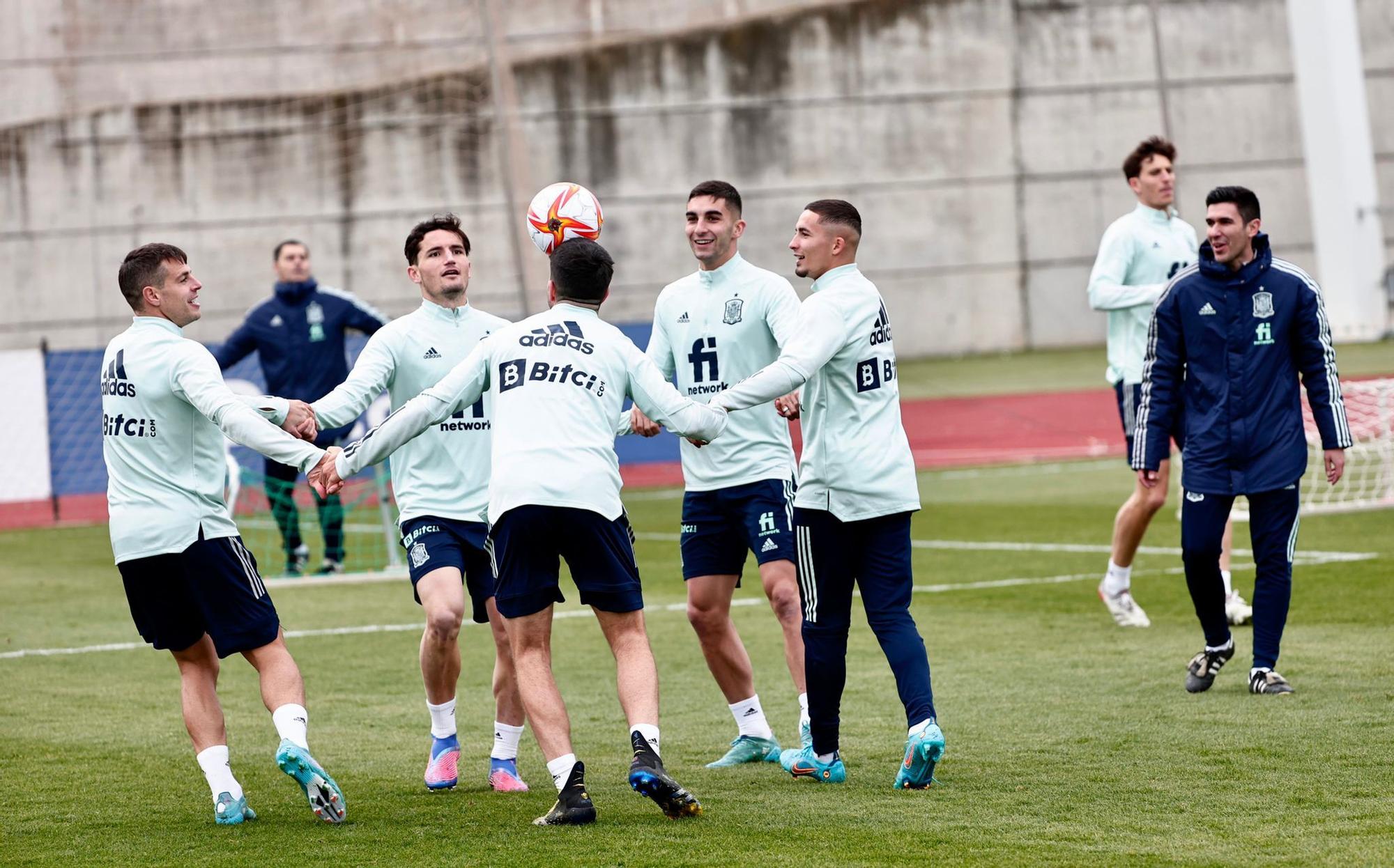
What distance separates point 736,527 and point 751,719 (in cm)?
78

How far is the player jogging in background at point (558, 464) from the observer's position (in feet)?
19.5

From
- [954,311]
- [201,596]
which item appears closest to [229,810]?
[201,596]

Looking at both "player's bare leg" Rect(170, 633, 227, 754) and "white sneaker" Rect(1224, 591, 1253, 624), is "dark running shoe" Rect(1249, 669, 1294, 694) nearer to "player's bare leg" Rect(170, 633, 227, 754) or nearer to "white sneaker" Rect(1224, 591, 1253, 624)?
"white sneaker" Rect(1224, 591, 1253, 624)

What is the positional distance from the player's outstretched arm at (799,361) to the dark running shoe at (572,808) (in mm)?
1400

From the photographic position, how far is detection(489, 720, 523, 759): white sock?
6.78 meters

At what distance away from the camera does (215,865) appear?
5.43 meters

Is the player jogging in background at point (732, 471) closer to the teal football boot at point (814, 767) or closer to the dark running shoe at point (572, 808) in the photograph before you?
the teal football boot at point (814, 767)

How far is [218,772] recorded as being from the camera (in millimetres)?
6203

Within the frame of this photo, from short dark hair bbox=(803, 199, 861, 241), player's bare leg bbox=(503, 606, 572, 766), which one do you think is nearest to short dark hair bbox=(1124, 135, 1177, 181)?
short dark hair bbox=(803, 199, 861, 241)

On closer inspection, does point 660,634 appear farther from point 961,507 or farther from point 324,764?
point 961,507

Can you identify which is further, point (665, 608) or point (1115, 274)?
point (665, 608)

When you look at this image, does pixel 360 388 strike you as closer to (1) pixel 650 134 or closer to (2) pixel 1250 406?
(2) pixel 1250 406

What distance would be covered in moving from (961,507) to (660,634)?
7.45 m

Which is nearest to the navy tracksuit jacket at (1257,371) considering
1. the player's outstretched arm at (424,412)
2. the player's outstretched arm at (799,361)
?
the player's outstretched arm at (799,361)
